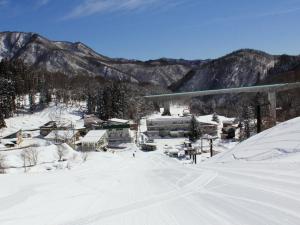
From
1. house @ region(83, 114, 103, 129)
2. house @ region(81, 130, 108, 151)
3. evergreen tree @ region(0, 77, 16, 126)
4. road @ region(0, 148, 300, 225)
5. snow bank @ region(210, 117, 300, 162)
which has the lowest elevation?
house @ region(81, 130, 108, 151)

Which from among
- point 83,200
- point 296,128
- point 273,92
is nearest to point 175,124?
point 273,92

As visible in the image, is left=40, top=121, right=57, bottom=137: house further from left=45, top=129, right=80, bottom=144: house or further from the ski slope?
the ski slope

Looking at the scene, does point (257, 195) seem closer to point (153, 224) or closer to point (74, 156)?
point (153, 224)

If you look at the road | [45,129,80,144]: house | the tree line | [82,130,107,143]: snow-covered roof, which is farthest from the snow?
the road

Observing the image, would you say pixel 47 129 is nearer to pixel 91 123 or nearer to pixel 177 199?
pixel 91 123

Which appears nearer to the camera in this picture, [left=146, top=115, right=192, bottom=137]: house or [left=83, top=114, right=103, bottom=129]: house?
[left=83, top=114, right=103, bottom=129]: house

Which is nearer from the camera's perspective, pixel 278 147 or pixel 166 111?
pixel 278 147

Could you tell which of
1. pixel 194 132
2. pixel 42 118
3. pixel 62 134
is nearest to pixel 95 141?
pixel 62 134

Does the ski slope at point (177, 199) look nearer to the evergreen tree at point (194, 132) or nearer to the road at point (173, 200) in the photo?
the road at point (173, 200)
